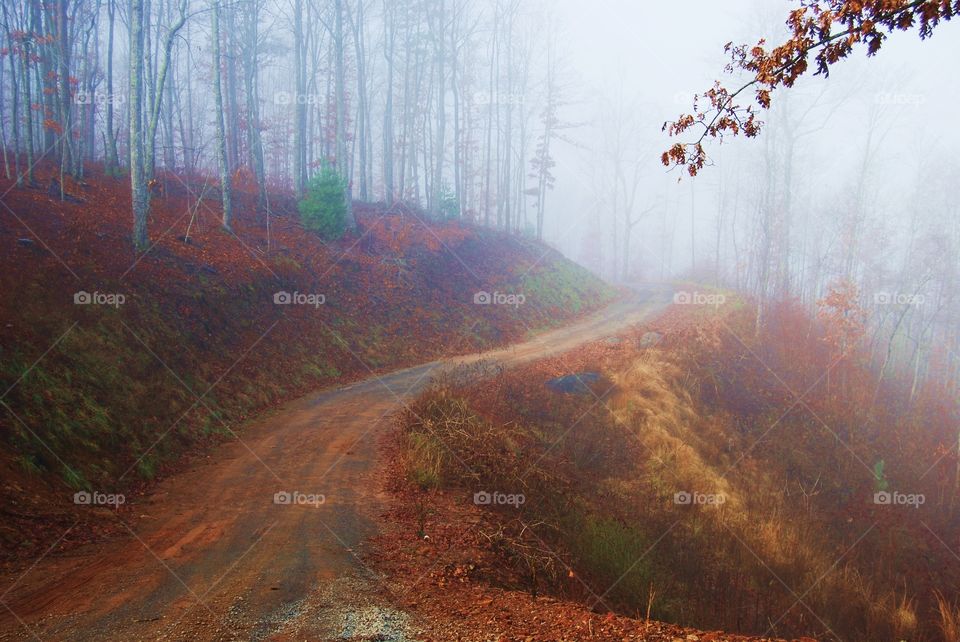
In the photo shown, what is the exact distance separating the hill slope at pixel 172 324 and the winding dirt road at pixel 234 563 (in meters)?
0.88

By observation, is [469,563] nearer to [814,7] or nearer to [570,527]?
[570,527]

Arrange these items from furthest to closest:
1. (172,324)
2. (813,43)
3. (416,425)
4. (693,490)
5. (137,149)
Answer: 1. (137,149)
2. (693,490)
3. (172,324)
4. (416,425)
5. (813,43)

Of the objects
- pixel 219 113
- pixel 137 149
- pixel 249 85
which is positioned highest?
pixel 249 85

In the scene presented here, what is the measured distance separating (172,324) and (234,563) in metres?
8.24

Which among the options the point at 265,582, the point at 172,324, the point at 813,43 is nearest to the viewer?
the point at 813,43

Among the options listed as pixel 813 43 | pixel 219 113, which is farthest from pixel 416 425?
pixel 219 113

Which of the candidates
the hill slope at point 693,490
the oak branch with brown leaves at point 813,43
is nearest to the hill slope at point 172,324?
the hill slope at point 693,490

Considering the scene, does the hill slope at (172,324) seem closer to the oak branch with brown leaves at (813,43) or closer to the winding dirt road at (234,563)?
the winding dirt road at (234,563)

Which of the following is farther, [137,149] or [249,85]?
[249,85]

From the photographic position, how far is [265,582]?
5566 millimetres

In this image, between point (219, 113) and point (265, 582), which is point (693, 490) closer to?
point (265, 582)

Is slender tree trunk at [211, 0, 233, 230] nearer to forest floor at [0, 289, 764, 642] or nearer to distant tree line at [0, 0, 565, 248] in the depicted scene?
distant tree line at [0, 0, 565, 248]

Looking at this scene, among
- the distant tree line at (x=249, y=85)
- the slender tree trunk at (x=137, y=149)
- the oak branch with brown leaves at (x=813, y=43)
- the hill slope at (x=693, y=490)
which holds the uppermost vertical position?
the distant tree line at (x=249, y=85)

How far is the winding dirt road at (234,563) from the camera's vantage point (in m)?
4.71
